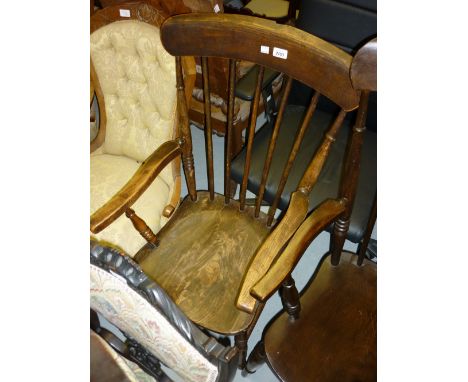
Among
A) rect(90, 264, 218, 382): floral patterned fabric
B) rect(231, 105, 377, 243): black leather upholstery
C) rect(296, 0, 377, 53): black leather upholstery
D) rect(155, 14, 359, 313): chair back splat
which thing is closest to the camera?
rect(90, 264, 218, 382): floral patterned fabric

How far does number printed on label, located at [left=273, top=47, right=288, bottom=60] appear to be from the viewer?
3.46ft

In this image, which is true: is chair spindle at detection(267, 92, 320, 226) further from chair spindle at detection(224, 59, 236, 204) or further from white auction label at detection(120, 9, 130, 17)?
white auction label at detection(120, 9, 130, 17)

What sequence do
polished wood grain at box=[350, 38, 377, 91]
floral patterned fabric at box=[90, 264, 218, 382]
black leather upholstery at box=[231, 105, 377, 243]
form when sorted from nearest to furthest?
floral patterned fabric at box=[90, 264, 218, 382] < polished wood grain at box=[350, 38, 377, 91] < black leather upholstery at box=[231, 105, 377, 243]

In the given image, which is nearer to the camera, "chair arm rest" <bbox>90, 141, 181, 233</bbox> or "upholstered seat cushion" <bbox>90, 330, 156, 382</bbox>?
"upholstered seat cushion" <bbox>90, 330, 156, 382</bbox>

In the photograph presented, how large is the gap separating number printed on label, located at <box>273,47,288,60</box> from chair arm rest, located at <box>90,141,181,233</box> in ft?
1.41

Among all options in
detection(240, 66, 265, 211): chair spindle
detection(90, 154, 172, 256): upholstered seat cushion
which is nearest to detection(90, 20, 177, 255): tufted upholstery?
detection(90, 154, 172, 256): upholstered seat cushion

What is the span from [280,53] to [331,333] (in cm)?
75

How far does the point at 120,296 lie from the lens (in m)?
0.82

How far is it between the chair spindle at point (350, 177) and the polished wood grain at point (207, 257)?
0.23 metres

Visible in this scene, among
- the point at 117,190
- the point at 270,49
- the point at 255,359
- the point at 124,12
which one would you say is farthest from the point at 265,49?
the point at 255,359

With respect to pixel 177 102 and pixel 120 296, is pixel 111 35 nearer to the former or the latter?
pixel 177 102

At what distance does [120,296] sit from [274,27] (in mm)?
684

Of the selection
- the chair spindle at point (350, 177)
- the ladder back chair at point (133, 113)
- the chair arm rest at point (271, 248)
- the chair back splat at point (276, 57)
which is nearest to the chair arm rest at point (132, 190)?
the ladder back chair at point (133, 113)

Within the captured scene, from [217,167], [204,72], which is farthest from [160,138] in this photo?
[217,167]
